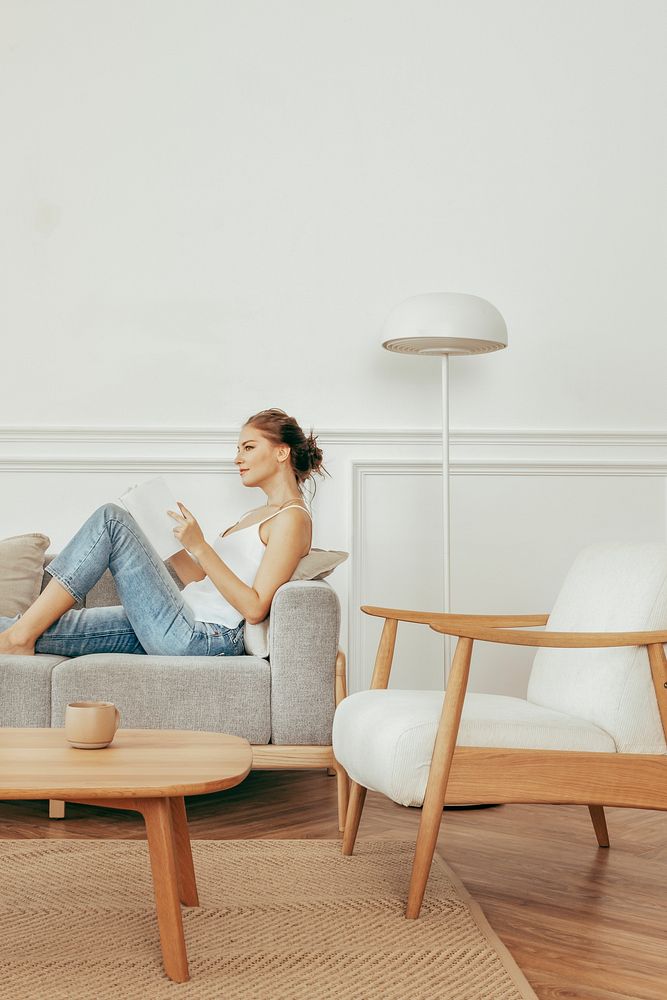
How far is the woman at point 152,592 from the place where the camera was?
9.16 ft

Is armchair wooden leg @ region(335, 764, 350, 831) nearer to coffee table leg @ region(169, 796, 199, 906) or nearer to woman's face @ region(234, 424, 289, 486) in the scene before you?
coffee table leg @ region(169, 796, 199, 906)

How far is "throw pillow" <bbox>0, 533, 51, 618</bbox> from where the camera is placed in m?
3.12

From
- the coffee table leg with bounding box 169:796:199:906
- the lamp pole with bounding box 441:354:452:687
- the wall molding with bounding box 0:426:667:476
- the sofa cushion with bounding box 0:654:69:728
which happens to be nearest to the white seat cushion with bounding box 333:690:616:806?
the coffee table leg with bounding box 169:796:199:906

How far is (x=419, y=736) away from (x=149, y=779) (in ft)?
1.86

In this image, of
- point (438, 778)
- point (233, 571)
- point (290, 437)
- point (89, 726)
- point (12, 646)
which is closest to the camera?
point (89, 726)

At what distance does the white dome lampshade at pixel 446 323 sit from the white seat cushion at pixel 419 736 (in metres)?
1.50

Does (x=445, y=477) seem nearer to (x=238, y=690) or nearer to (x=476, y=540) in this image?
(x=476, y=540)

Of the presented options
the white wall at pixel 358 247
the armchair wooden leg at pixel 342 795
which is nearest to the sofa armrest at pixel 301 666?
the armchair wooden leg at pixel 342 795

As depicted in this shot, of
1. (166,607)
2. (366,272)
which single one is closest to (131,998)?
(166,607)

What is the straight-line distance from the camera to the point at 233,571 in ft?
9.91

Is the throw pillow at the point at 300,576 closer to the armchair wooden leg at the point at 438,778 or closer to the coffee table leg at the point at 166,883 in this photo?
the armchair wooden leg at the point at 438,778

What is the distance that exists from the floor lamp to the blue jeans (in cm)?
89

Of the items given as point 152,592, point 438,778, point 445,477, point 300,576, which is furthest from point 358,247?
point 438,778

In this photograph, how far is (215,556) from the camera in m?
2.85
